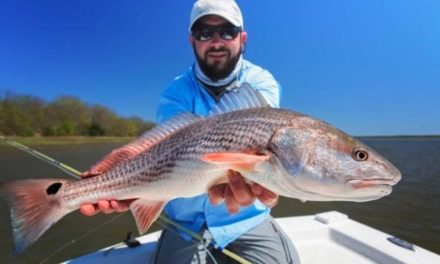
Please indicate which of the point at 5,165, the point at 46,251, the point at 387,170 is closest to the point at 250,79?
the point at 387,170

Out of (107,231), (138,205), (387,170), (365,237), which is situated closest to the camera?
(387,170)

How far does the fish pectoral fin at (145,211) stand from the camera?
2.86m

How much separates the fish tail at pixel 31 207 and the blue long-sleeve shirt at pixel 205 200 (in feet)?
4.20

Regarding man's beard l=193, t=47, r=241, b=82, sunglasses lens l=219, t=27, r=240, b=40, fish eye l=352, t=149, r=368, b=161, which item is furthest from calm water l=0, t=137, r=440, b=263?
fish eye l=352, t=149, r=368, b=161

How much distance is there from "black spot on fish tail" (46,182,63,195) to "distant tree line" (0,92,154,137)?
144ft

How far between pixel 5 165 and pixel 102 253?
25.4m

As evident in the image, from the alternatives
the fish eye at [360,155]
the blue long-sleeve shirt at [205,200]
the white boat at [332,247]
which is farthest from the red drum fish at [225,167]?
the white boat at [332,247]

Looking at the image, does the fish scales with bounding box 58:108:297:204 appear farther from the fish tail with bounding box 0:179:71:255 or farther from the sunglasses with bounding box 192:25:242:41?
the sunglasses with bounding box 192:25:242:41

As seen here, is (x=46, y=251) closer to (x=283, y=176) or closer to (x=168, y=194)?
(x=168, y=194)

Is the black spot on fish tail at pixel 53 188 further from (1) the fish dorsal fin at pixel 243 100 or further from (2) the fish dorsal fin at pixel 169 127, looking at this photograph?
(1) the fish dorsal fin at pixel 243 100

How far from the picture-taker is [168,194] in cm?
277

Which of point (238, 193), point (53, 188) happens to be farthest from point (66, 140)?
point (238, 193)

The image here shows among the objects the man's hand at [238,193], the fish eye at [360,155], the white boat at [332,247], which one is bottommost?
the white boat at [332,247]

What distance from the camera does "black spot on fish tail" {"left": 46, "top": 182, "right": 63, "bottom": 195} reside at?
283 cm
